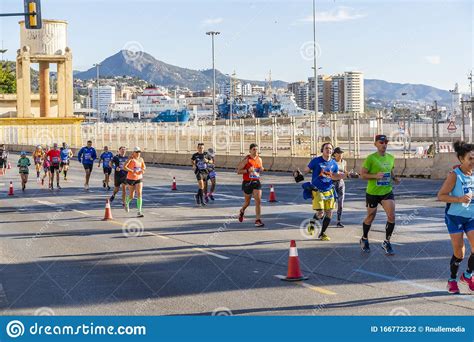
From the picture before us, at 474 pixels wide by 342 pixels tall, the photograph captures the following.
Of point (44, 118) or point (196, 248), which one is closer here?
point (196, 248)

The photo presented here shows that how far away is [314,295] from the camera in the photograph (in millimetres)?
10578

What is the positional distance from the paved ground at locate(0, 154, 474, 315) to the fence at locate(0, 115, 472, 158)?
1607 cm

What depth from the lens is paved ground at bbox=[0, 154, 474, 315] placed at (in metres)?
10.1

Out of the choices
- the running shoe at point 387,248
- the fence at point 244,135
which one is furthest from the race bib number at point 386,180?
the fence at point 244,135

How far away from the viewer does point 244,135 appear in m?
49.2

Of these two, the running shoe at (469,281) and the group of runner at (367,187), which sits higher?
the group of runner at (367,187)

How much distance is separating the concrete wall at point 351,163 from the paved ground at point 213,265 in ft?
29.5

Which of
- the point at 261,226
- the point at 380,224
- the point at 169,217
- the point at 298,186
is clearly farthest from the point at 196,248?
the point at 298,186

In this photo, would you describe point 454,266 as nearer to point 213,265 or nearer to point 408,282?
point 408,282

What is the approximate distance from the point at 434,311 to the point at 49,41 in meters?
76.6

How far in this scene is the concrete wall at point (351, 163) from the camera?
109 ft

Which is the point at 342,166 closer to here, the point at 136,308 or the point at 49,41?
the point at 136,308

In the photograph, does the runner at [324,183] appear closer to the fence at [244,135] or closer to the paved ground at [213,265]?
the paved ground at [213,265]

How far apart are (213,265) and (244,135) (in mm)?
35895
